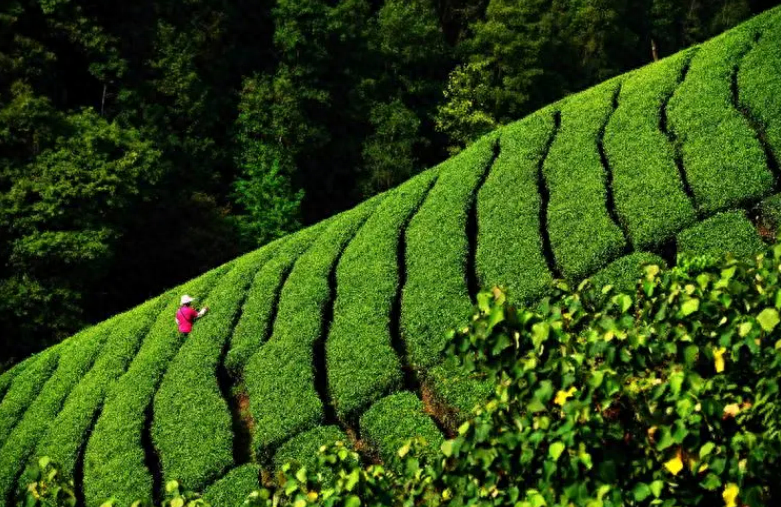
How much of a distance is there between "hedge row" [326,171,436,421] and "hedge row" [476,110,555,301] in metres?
1.90

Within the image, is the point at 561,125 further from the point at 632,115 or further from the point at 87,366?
the point at 87,366

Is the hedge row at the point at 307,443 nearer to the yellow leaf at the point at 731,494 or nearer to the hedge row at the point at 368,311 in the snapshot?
the hedge row at the point at 368,311

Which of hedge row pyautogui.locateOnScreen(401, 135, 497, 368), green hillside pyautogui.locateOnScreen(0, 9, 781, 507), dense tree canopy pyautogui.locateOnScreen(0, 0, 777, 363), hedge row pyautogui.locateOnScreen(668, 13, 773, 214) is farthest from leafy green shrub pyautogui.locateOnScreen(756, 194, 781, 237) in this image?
dense tree canopy pyautogui.locateOnScreen(0, 0, 777, 363)

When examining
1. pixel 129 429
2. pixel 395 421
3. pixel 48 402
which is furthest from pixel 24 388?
pixel 395 421

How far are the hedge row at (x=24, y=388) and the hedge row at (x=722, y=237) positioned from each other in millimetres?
14580

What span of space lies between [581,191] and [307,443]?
732 centimetres

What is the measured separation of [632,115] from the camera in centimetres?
1856

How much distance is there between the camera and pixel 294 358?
1627cm

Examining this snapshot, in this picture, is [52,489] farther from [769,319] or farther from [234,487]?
[234,487]

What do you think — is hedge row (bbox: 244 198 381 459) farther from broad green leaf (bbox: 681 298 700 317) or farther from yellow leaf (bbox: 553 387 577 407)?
broad green leaf (bbox: 681 298 700 317)

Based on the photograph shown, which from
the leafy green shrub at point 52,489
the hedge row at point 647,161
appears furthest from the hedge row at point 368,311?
the leafy green shrub at point 52,489

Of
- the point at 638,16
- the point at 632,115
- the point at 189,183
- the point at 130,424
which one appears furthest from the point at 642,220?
the point at 638,16

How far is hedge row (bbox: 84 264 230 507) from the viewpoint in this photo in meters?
15.4

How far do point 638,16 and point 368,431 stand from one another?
34.3m
